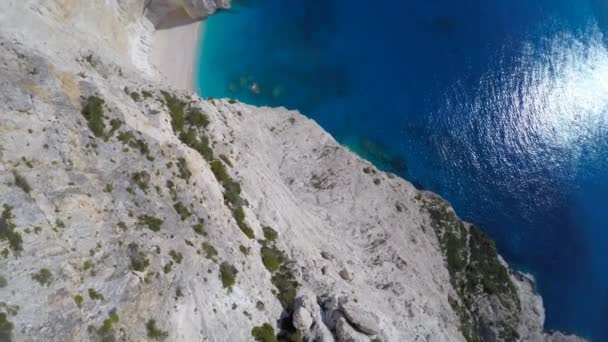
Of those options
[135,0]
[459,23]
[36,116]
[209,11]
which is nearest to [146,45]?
[135,0]

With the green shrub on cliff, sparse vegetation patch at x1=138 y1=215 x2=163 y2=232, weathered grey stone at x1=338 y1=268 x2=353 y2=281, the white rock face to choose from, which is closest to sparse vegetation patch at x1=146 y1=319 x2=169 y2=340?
the white rock face

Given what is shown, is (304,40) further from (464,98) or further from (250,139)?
(250,139)

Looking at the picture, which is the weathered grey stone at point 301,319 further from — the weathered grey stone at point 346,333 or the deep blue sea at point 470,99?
the deep blue sea at point 470,99

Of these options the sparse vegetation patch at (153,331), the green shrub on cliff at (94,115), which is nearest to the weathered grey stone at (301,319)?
the sparse vegetation patch at (153,331)

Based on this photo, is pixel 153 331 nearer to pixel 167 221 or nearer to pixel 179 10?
pixel 167 221

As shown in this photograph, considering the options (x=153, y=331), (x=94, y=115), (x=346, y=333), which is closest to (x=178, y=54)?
(x=94, y=115)

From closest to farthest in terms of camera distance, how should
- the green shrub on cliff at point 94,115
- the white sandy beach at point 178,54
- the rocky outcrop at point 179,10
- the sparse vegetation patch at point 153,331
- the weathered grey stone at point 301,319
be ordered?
the sparse vegetation patch at point 153,331 → the green shrub on cliff at point 94,115 → the weathered grey stone at point 301,319 → the rocky outcrop at point 179,10 → the white sandy beach at point 178,54
